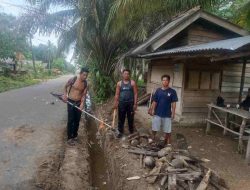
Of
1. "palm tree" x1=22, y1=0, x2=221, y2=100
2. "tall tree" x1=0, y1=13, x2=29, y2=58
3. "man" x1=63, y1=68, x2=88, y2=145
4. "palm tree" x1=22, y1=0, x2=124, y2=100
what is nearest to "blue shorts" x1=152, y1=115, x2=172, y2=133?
"man" x1=63, y1=68, x2=88, y2=145

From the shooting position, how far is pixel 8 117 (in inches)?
396

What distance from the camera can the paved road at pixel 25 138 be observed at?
5.23 meters

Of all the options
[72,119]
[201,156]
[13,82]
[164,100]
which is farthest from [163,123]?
[13,82]

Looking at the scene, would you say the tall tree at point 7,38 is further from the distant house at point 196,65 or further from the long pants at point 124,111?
the long pants at point 124,111

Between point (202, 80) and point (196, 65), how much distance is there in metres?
0.55

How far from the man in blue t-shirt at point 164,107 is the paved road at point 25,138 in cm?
244

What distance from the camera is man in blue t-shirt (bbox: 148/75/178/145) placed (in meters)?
6.68

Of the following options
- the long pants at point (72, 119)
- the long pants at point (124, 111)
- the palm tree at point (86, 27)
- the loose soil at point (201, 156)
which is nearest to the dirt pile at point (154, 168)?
the loose soil at point (201, 156)

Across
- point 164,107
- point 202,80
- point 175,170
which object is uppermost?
point 202,80

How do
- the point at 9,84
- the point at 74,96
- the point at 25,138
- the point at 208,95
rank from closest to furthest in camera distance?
the point at 74,96, the point at 25,138, the point at 208,95, the point at 9,84

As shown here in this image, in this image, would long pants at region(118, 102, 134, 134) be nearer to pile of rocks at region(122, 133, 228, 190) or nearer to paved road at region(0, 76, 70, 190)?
pile of rocks at region(122, 133, 228, 190)

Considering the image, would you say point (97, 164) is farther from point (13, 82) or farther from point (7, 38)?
point (7, 38)

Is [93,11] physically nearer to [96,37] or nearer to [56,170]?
[96,37]

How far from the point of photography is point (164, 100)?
6.69m
